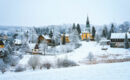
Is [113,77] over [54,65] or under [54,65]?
over

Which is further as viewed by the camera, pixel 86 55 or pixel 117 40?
pixel 117 40

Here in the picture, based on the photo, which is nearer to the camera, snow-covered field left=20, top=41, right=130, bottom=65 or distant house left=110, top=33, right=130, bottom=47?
snow-covered field left=20, top=41, right=130, bottom=65

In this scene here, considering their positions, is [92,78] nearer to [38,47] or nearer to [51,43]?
[38,47]

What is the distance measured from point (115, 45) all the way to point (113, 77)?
24018 millimetres

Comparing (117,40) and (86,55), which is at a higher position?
(117,40)

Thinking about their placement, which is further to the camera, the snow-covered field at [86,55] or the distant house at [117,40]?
the distant house at [117,40]

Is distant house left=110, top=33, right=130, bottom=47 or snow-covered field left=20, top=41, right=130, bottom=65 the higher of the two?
distant house left=110, top=33, right=130, bottom=47

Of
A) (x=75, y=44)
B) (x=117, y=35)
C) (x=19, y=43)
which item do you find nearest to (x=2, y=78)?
(x=75, y=44)

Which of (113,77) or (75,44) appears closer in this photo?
(113,77)

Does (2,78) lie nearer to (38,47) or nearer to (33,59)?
(33,59)

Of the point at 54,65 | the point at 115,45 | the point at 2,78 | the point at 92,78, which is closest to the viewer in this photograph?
the point at 92,78

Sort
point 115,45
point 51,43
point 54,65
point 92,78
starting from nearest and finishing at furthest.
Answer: point 92,78 < point 54,65 < point 115,45 < point 51,43

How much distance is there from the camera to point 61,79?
821 centimetres

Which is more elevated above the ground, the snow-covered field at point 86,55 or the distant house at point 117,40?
the distant house at point 117,40
